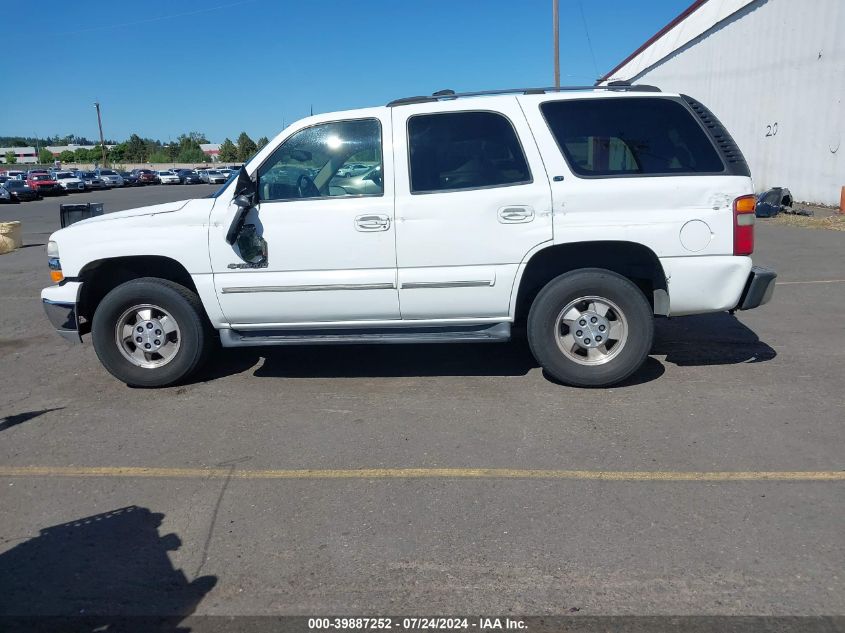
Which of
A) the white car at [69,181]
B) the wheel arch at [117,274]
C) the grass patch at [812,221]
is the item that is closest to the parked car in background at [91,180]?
the white car at [69,181]

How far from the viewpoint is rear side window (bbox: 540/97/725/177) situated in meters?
5.31

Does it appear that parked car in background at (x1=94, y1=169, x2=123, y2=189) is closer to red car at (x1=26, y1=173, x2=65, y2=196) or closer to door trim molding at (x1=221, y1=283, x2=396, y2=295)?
red car at (x1=26, y1=173, x2=65, y2=196)

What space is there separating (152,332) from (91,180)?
59.3 metres

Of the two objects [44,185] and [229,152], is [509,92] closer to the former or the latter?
[44,185]

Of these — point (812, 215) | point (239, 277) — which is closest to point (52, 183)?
point (812, 215)

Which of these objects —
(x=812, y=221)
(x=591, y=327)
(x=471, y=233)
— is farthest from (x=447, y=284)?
(x=812, y=221)

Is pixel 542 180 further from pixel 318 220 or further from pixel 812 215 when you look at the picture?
pixel 812 215

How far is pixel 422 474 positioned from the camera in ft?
13.8

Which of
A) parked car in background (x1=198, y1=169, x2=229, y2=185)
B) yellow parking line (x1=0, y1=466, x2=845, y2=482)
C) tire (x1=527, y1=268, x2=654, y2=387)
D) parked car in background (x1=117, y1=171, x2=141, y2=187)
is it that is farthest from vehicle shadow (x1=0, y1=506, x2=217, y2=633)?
parked car in background (x1=117, y1=171, x2=141, y2=187)

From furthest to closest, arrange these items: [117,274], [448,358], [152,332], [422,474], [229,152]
Answer: 1. [229,152]
2. [448,358]
3. [117,274]
4. [152,332]
5. [422,474]

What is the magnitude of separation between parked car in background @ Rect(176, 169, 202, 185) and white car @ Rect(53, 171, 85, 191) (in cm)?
1452

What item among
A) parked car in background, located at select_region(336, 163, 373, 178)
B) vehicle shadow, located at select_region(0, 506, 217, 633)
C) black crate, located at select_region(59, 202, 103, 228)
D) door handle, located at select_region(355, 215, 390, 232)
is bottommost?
vehicle shadow, located at select_region(0, 506, 217, 633)

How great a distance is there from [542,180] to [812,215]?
1463 cm

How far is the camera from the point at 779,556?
329 centimetres
